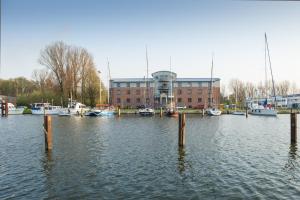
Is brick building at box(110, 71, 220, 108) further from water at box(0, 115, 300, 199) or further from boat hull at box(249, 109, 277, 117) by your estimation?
water at box(0, 115, 300, 199)

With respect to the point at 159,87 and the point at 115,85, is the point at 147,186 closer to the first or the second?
the point at 159,87

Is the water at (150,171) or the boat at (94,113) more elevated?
the boat at (94,113)

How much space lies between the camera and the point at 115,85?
107062mm

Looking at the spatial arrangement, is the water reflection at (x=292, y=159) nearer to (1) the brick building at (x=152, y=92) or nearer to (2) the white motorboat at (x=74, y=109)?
(2) the white motorboat at (x=74, y=109)

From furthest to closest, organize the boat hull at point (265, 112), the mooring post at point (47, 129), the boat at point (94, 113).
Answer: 1. the boat at point (94, 113)
2. the boat hull at point (265, 112)
3. the mooring post at point (47, 129)

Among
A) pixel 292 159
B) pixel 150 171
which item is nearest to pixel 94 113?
pixel 150 171

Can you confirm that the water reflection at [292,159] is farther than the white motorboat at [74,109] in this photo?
No

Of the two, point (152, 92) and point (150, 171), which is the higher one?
point (152, 92)

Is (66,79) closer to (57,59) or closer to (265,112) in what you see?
(57,59)

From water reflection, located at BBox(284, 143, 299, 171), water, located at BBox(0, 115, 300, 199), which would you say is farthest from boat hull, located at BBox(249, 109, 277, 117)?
water reflection, located at BBox(284, 143, 299, 171)

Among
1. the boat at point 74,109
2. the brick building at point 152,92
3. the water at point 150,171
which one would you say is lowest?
the water at point 150,171

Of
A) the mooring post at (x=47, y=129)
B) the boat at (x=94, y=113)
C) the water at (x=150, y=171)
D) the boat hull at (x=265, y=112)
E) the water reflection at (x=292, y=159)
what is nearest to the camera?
the water at (x=150, y=171)

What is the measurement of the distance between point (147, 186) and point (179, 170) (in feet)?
12.1

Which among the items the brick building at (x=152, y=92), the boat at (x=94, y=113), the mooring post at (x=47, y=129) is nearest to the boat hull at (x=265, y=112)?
the brick building at (x=152, y=92)
